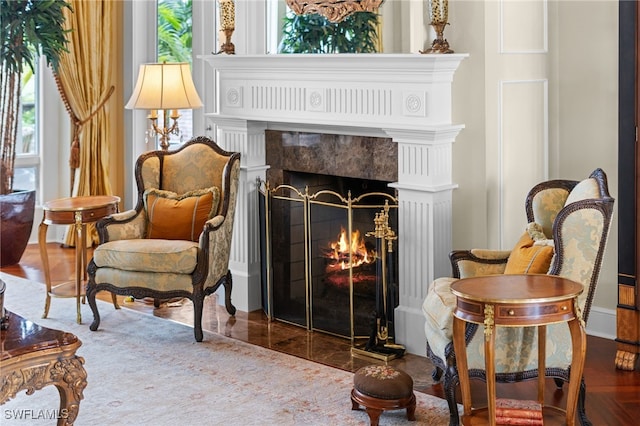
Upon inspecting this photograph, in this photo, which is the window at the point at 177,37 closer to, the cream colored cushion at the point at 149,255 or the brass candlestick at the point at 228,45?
the brass candlestick at the point at 228,45

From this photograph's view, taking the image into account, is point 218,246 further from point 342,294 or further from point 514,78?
point 514,78

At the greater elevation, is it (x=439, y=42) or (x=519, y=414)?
(x=439, y=42)

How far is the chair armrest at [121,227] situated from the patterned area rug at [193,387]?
0.52m

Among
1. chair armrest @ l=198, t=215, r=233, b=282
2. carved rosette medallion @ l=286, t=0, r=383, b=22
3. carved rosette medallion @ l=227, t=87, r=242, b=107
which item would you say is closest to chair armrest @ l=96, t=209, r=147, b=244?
chair armrest @ l=198, t=215, r=233, b=282

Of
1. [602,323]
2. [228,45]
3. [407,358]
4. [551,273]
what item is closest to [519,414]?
[551,273]

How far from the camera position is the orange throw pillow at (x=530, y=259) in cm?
396

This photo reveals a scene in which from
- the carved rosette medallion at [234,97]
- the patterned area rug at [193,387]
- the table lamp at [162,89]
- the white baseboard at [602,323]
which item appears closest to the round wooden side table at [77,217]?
the patterned area rug at [193,387]

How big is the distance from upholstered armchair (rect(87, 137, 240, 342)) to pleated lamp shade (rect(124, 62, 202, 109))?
29 centimetres

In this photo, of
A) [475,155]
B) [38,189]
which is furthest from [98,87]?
[475,155]

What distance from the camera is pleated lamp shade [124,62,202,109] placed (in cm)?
593

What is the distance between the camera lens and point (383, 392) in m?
4.09

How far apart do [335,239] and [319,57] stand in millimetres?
1039

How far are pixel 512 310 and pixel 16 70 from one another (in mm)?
4814

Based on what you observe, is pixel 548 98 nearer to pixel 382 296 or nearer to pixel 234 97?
pixel 382 296
